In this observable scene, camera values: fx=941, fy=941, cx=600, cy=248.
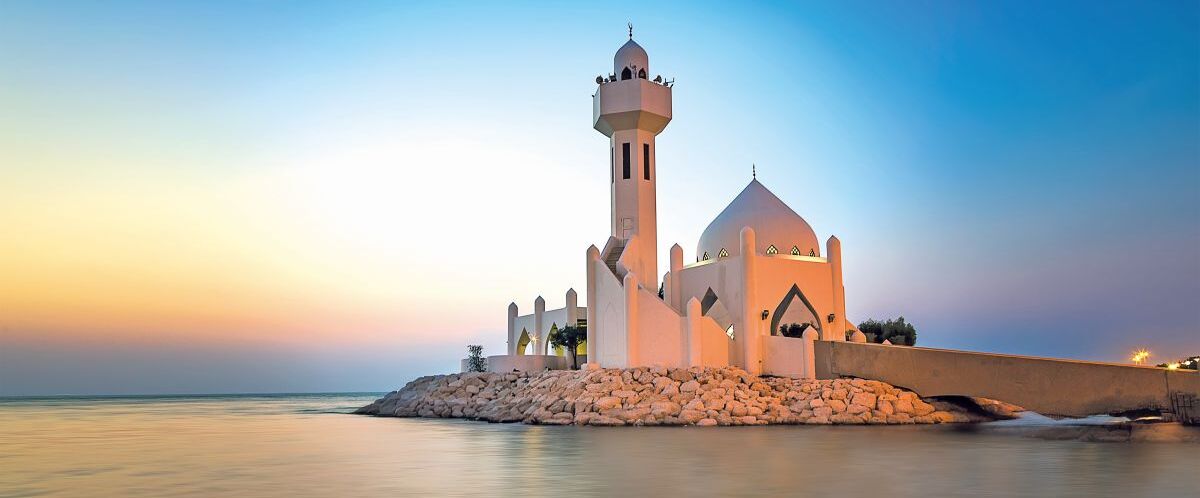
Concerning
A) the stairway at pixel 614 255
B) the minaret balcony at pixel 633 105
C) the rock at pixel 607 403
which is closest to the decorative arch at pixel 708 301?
the stairway at pixel 614 255

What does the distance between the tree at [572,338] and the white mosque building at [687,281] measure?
1.60ft

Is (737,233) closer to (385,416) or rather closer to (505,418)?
(505,418)

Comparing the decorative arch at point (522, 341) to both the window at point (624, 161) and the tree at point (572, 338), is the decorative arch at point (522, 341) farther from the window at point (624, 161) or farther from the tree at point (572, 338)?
the window at point (624, 161)

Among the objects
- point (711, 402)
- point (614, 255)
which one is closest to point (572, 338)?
point (614, 255)

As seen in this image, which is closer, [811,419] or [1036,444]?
[1036,444]

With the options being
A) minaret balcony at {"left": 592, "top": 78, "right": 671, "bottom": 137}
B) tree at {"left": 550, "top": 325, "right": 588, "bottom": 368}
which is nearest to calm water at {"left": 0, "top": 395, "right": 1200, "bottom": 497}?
tree at {"left": 550, "top": 325, "right": 588, "bottom": 368}

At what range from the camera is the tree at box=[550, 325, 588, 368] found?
35062 mm

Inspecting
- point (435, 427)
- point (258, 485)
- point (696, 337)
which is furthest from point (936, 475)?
point (435, 427)

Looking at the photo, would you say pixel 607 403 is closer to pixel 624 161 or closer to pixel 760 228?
pixel 760 228

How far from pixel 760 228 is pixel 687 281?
326 centimetres

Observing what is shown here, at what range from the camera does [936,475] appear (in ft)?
46.4

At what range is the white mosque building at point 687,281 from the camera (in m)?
29.5

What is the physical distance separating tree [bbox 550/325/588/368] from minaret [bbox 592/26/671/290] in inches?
150

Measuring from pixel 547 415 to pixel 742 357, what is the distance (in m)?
6.59
